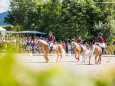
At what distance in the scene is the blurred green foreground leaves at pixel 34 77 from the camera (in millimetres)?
805

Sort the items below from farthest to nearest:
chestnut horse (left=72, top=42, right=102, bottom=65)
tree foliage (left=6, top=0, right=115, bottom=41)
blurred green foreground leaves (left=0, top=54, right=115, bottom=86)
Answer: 1. tree foliage (left=6, top=0, right=115, bottom=41)
2. chestnut horse (left=72, top=42, right=102, bottom=65)
3. blurred green foreground leaves (left=0, top=54, right=115, bottom=86)

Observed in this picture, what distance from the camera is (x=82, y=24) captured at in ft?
188

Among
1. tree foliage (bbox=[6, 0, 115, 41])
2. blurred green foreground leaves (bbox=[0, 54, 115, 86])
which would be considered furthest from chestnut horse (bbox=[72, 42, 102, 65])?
tree foliage (bbox=[6, 0, 115, 41])

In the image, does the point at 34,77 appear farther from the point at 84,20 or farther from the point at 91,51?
the point at 84,20

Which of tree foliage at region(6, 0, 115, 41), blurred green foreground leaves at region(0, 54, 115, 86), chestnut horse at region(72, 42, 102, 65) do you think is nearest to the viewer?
blurred green foreground leaves at region(0, 54, 115, 86)

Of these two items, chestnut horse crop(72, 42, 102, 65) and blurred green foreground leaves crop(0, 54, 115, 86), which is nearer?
blurred green foreground leaves crop(0, 54, 115, 86)

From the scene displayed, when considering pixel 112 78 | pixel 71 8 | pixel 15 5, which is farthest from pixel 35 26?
pixel 112 78

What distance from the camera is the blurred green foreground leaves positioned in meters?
0.81

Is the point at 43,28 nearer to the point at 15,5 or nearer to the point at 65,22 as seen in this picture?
the point at 65,22

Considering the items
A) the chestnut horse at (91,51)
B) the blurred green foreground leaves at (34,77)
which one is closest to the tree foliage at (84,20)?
the chestnut horse at (91,51)

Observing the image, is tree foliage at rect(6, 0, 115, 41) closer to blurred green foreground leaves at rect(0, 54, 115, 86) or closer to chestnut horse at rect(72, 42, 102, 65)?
chestnut horse at rect(72, 42, 102, 65)

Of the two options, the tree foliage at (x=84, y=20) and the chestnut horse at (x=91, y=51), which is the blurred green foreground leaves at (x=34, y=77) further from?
the tree foliage at (x=84, y=20)

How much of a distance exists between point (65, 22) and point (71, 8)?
2.11m

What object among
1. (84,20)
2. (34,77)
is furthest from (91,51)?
(84,20)
